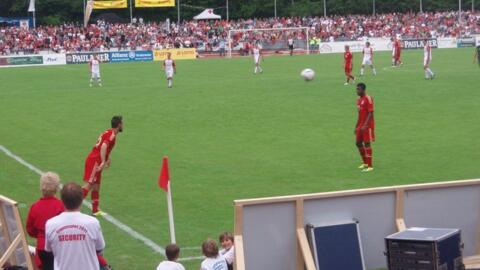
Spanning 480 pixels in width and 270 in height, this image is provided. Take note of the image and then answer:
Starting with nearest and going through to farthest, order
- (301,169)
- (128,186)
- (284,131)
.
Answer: (128,186) < (301,169) < (284,131)

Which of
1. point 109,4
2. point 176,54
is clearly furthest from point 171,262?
point 109,4

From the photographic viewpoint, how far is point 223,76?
51.1 meters

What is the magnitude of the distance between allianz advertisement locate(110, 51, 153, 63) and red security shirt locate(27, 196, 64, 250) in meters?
65.0

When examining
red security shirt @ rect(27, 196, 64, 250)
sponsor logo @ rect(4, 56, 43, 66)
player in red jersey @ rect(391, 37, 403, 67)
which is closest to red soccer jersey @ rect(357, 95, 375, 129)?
red security shirt @ rect(27, 196, 64, 250)

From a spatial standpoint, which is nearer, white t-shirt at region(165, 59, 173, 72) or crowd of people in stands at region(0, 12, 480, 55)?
white t-shirt at region(165, 59, 173, 72)

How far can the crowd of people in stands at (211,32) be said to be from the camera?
80.1 meters

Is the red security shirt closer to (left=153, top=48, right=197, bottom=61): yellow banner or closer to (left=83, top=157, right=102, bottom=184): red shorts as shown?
(left=83, top=157, right=102, bottom=184): red shorts

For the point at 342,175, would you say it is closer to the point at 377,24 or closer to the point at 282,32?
the point at 282,32

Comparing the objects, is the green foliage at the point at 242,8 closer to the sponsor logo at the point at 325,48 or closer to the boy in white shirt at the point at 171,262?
the sponsor logo at the point at 325,48

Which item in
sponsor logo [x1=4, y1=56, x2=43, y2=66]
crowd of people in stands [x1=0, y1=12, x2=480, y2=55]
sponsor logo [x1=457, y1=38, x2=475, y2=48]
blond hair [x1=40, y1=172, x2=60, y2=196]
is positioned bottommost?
blond hair [x1=40, y1=172, x2=60, y2=196]

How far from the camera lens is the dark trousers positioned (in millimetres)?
9386

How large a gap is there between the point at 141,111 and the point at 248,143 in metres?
9.31

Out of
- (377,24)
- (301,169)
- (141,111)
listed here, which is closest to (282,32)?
(377,24)

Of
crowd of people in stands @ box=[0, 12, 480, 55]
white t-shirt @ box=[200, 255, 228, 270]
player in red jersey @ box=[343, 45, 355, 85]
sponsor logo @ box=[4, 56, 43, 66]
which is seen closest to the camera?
white t-shirt @ box=[200, 255, 228, 270]
